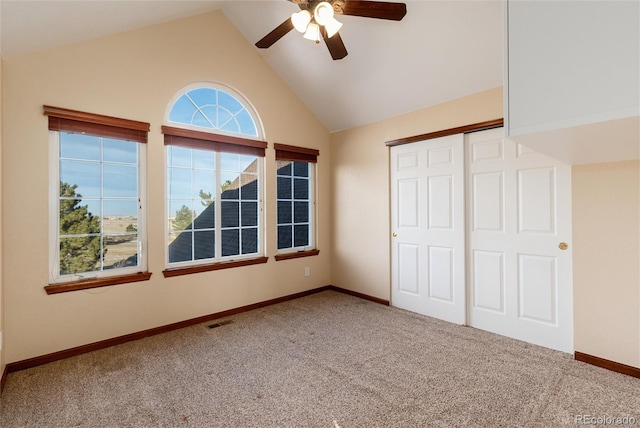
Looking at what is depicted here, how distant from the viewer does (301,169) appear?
4543mm

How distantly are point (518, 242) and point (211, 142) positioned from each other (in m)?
3.41

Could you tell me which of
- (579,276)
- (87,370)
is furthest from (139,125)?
(579,276)

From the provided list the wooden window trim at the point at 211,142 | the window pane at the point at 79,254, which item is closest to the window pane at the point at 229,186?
the wooden window trim at the point at 211,142

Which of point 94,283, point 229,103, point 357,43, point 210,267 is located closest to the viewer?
point 94,283

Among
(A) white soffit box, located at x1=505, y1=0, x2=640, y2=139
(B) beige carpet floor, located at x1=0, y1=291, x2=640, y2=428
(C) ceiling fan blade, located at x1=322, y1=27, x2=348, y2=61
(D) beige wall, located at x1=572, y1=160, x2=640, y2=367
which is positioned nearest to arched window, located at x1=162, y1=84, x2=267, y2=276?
(B) beige carpet floor, located at x1=0, y1=291, x2=640, y2=428

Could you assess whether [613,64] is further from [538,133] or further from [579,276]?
[579,276]

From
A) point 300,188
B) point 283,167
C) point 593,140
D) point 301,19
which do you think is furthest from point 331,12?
point 300,188

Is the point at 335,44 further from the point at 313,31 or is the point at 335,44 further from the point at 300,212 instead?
the point at 300,212

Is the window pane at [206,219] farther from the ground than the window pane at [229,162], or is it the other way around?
the window pane at [229,162]

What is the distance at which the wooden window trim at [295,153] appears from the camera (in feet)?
13.6

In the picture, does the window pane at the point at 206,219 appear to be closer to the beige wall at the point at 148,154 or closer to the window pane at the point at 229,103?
the beige wall at the point at 148,154

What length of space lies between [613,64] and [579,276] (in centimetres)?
→ 205

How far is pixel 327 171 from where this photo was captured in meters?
4.76

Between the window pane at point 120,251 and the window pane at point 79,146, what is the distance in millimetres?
765
